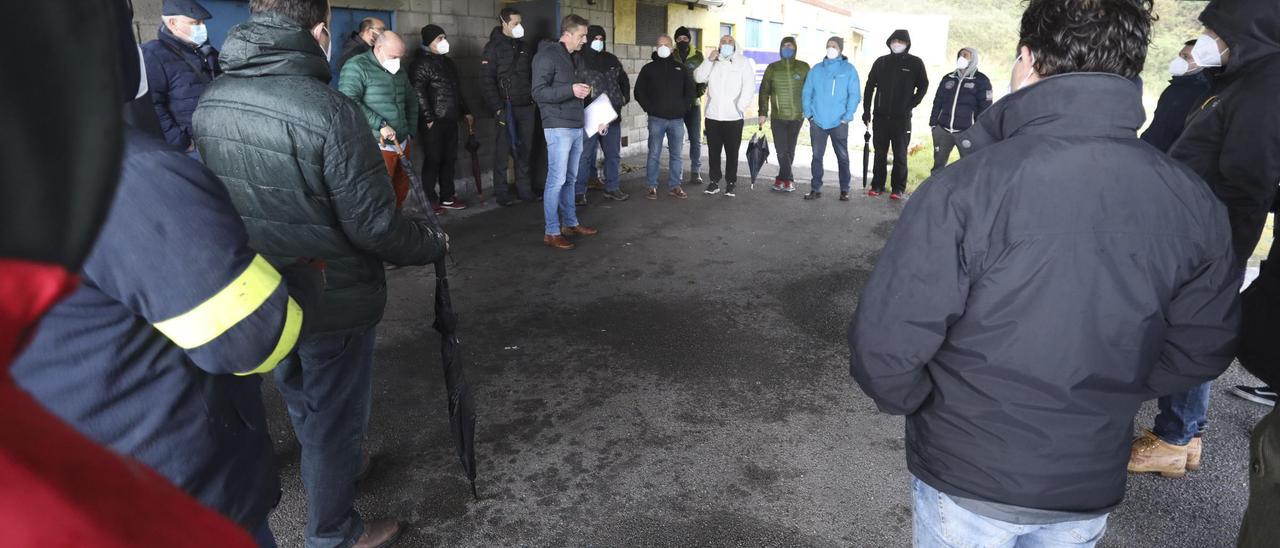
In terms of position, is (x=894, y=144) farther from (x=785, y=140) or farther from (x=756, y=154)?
(x=756, y=154)

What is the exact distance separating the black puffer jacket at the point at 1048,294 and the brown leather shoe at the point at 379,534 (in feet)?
6.24

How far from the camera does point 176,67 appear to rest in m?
4.92

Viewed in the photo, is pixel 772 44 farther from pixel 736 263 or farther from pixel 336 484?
pixel 336 484

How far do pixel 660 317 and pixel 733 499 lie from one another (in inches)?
85.4

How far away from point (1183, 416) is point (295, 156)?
3446mm

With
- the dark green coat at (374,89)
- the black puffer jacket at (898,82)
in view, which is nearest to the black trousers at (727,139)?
the black puffer jacket at (898,82)

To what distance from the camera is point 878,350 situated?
168 centimetres

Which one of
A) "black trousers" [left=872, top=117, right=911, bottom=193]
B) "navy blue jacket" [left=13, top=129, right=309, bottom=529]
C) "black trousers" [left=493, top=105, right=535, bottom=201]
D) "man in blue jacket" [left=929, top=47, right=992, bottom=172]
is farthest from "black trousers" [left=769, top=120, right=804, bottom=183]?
"navy blue jacket" [left=13, top=129, right=309, bottom=529]

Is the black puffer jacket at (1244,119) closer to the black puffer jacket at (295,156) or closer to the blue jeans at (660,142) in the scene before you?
the black puffer jacket at (295,156)

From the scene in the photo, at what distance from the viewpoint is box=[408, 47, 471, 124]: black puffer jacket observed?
7551mm

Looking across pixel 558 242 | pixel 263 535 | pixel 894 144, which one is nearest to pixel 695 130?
pixel 894 144

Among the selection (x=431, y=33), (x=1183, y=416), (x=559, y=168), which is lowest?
(x=1183, y=416)

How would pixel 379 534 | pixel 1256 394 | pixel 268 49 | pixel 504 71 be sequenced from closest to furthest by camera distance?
pixel 268 49 → pixel 379 534 → pixel 1256 394 → pixel 504 71

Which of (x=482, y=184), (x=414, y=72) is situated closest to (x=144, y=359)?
(x=414, y=72)
